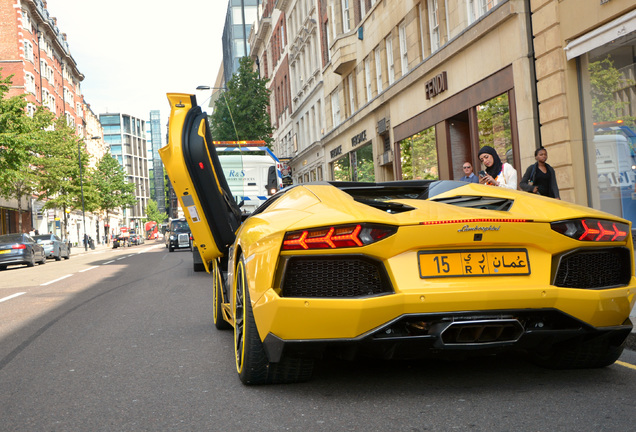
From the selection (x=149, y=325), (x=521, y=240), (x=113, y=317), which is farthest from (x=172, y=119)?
(x=521, y=240)

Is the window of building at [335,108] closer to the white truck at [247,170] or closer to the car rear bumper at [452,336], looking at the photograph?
the white truck at [247,170]

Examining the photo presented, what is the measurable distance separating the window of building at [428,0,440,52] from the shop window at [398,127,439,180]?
225 centimetres

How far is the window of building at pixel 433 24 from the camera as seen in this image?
1892 centimetres

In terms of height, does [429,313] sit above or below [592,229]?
below

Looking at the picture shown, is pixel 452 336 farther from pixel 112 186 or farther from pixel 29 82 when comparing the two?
pixel 112 186

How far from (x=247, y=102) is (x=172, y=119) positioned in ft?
127

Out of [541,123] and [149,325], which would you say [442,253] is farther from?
[541,123]

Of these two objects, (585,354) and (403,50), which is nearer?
(585,354)

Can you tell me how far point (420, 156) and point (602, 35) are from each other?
9889mm

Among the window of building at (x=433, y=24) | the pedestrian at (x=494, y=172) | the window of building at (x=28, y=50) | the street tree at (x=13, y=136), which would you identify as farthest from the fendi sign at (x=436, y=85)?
the window of building at (x=28, y=50)

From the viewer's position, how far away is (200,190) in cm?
634

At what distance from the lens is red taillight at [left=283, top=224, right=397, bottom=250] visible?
3.43 meters

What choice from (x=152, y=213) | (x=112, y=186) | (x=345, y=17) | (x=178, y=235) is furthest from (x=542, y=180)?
(x=152, y=213)

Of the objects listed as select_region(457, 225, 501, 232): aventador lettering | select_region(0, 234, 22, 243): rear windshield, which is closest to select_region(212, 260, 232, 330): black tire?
→ select_region(457, 225, 501, 232): aventador lettering
